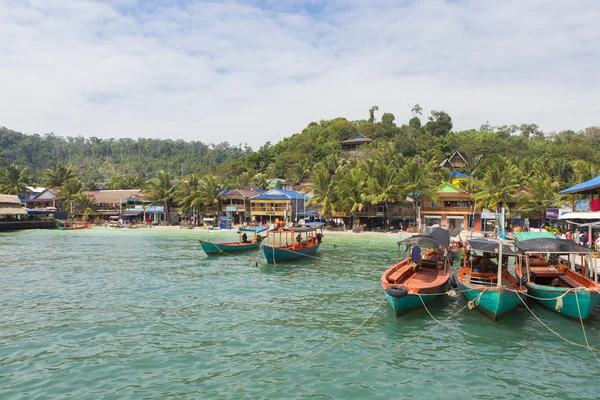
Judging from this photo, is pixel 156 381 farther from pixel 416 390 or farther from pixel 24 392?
pixel 416 390

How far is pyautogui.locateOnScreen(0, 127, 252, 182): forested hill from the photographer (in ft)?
512

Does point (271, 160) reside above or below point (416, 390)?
above

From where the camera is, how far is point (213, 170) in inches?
4237

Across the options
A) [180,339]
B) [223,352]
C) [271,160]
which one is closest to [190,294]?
[180,339]

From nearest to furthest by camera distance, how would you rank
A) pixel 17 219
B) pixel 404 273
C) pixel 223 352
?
pixel 223 352
pixel 404 273
pixel 17 219

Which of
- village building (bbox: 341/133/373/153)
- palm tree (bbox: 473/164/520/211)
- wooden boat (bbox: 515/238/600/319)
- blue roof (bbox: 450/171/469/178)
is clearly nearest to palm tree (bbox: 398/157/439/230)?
palm tree (bbox: 473/164/520/211)

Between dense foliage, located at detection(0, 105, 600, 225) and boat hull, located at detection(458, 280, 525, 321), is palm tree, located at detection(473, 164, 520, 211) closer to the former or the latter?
dense foliage, located at detection(0, 105, 600, 225)

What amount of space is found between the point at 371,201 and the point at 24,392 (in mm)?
48150

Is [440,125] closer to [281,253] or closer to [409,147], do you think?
[409,147]

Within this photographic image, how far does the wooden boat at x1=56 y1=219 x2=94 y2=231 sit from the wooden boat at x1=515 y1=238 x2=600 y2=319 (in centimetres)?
6682

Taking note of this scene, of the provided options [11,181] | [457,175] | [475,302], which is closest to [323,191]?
[457,175]

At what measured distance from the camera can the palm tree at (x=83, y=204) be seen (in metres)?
75.3

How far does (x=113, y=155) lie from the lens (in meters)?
184

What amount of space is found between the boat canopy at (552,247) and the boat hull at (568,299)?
145 centimetres
